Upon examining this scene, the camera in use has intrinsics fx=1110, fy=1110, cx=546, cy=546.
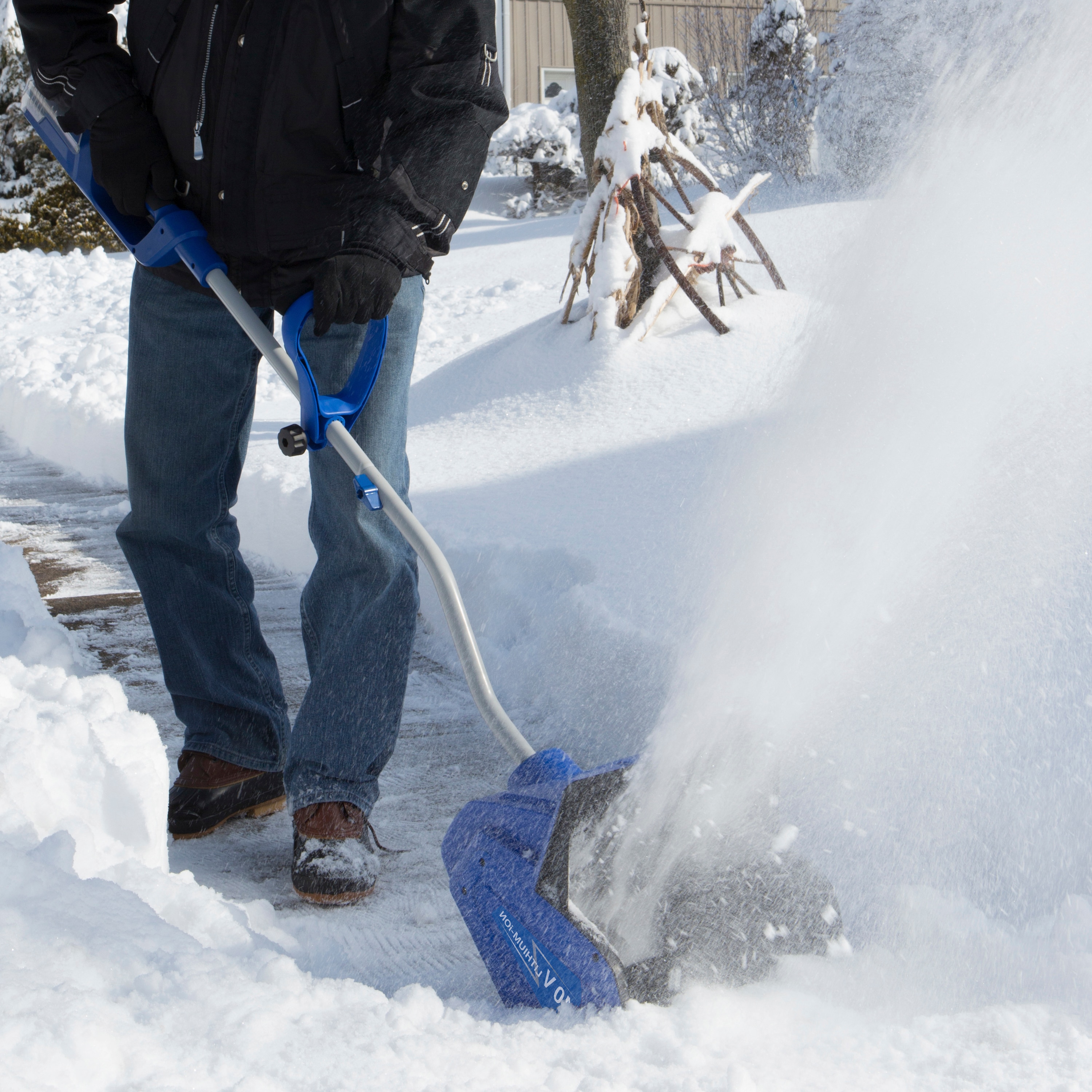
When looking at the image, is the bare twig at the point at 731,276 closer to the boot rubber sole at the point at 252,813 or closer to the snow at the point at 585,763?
the snow at the point at 585,763

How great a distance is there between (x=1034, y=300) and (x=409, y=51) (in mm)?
1669

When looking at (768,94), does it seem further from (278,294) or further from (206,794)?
(206,794)

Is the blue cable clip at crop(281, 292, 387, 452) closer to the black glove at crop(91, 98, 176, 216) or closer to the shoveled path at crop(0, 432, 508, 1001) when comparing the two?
the black glove at crop(91, 98, 176, 216)

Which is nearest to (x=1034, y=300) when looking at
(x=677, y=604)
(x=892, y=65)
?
(x=677, y=604)

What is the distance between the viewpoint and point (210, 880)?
186 cm

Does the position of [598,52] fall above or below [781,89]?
above

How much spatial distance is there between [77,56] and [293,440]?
0.82 m

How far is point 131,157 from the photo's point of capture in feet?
5.83

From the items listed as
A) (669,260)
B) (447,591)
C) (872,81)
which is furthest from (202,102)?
(872,81)

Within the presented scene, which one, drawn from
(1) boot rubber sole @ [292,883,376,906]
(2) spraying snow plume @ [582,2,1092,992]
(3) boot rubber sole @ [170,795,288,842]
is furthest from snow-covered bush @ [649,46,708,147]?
(1) boot rubber sole @ [292,883,376,906]

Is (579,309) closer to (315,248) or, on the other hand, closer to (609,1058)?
(315,248)

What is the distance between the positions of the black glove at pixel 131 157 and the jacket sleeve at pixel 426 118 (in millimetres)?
376

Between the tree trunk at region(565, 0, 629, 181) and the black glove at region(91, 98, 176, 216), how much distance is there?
349cm

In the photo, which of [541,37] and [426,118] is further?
[541,37]
